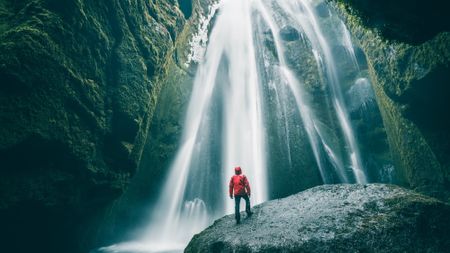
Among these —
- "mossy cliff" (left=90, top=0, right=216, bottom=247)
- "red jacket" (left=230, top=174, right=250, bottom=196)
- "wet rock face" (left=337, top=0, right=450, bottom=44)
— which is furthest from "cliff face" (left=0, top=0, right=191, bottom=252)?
"wet rock face" (left=337, top=0, right=450, bottom=44)

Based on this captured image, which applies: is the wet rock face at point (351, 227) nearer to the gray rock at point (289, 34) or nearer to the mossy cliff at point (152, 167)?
the mossy cliff at point (152, 167)

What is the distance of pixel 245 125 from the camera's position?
19.8 meters

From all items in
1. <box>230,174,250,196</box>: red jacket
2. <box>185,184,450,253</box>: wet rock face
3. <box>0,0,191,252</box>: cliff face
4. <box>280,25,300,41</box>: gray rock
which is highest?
<box>280,25,300,41</box>: gray rock

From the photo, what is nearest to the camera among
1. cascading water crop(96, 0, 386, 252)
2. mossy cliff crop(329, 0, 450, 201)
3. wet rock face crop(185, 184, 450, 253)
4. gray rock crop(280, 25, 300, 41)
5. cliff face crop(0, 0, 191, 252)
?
wet rock face crop(185, 184, 450, 253)

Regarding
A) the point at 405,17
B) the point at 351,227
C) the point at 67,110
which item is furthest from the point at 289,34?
the point at 351,227

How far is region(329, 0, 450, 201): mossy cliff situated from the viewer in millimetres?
10188

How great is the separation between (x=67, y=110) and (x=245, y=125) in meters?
12.8

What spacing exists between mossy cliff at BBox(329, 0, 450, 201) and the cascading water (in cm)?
436

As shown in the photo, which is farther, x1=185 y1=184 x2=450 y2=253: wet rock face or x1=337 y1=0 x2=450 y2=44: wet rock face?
x1=337 y1=0 x2=450 y2=44: wet rock face

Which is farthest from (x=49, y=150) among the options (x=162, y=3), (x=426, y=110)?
(x=426, y=110)

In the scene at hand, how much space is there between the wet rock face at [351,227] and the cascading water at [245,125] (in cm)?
835

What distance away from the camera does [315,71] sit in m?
21.4

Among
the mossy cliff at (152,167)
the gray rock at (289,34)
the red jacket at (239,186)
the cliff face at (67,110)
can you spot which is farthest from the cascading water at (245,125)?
the red jacket at (239,186)

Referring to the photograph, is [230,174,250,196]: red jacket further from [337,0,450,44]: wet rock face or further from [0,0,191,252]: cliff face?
[337,0,450,44]: wet rock face
